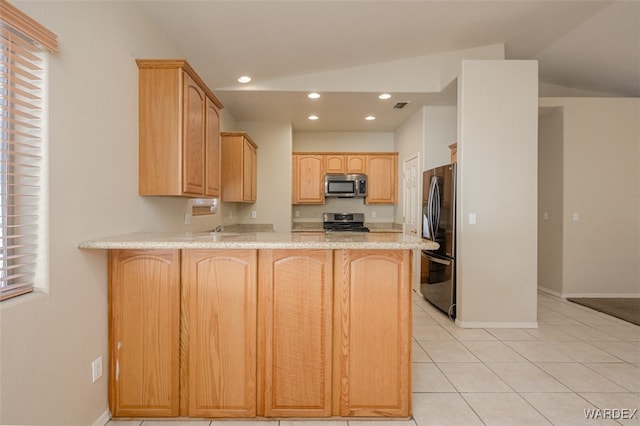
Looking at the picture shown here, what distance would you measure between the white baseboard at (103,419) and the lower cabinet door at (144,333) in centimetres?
3

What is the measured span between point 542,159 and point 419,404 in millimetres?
4305

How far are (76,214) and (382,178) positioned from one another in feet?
16.2

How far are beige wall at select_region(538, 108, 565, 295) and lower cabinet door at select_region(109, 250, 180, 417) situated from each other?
486 centimetres

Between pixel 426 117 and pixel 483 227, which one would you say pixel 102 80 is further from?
pixel 426 117

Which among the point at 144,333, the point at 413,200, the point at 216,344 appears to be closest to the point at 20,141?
the point at 144,333

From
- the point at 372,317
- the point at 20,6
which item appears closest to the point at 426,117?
the point at 372,317

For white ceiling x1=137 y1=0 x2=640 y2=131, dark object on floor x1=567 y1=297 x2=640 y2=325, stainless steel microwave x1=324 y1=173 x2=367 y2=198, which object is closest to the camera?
white ceiling x1=137 y1=0 x2=640 y2=131

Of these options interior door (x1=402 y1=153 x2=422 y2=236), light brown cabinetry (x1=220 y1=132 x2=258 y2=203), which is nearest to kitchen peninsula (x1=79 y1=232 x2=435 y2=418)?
light brown cabinetry (x1=220 y1=132 x2=258 y2=203)

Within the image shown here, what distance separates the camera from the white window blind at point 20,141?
135 cm

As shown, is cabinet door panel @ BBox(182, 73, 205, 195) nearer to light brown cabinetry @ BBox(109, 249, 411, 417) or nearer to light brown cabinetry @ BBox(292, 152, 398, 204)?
light brown cabinetry @ BBox(109, 249, 411, 417)

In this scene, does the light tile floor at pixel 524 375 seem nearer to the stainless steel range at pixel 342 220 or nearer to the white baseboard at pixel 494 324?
the white baseboard at pixel 494 324

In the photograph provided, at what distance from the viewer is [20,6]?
4.58 ft

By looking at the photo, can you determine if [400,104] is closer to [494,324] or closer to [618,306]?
[494,324]

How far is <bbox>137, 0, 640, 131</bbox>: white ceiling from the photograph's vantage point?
2748mm
